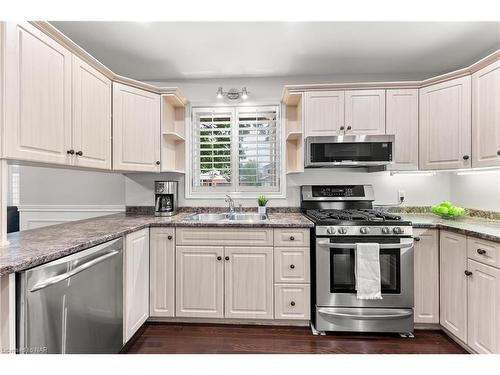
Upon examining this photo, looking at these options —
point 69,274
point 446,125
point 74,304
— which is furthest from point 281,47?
point 74,304

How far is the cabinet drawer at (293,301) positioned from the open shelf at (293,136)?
119cm

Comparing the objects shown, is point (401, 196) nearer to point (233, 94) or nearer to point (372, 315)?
point (372, 315)

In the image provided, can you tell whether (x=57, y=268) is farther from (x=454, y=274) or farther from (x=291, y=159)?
(x=454, y=274)

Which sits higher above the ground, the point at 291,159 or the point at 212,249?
the point at 291,159

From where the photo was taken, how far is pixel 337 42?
231 centimetres

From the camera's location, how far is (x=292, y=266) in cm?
219

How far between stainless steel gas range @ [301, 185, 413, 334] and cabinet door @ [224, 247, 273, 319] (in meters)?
0.41

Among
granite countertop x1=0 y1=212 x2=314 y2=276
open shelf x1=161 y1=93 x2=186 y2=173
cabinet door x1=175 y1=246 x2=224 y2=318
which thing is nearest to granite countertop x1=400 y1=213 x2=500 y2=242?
granite countertop x1=0 y1=212 x2=314 y2=276

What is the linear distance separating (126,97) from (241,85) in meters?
1.29

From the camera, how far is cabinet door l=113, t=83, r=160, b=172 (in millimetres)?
2244

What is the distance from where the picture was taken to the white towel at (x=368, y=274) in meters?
2.04

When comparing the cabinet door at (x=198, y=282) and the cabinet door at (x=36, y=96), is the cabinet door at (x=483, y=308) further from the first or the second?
the cabinet door at (x=36, y=96)

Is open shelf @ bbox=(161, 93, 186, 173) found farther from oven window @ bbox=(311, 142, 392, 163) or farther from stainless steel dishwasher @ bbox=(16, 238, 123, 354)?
oven window @ bbox=(311, 142, 392, 163)
